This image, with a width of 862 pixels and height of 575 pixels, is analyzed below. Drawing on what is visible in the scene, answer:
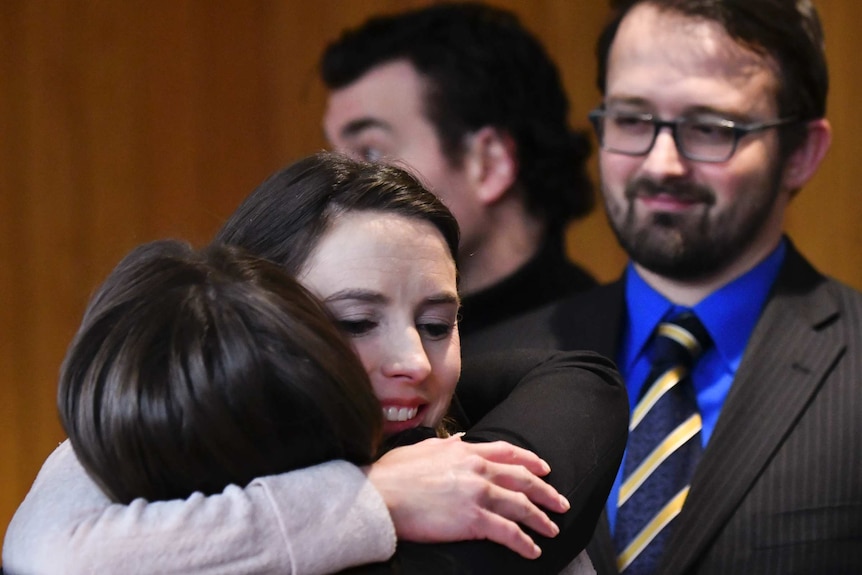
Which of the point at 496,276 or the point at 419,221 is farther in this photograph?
the point at 496,276

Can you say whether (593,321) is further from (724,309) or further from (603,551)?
(603,551)

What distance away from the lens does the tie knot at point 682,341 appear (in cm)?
179

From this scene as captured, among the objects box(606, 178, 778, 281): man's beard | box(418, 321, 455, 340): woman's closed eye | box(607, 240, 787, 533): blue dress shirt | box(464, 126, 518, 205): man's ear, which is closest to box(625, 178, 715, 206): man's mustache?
box(606, 178, 778, 281): man's beard

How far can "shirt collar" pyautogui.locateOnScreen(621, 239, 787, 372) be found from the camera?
5.89ft

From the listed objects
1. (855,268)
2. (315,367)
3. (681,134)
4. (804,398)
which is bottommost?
(855,268)

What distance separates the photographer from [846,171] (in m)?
2.56

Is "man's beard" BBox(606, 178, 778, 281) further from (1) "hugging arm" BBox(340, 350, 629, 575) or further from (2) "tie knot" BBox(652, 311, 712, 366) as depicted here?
(1) "hugging arm" BBox(340, 350, 629, 575)

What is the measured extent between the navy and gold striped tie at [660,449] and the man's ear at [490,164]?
2.10ft

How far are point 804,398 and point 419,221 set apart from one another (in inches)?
33.2

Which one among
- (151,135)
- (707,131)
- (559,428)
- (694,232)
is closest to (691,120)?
(707,131)

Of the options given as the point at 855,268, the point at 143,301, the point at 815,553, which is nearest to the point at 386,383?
the point at 143,301

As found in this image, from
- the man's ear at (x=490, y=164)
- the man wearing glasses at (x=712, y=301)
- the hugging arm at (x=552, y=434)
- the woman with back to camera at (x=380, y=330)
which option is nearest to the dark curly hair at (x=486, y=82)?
the man's ear at (x=490, y=164)

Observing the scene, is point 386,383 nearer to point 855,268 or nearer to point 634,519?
point 634,519

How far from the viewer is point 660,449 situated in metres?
1.73
